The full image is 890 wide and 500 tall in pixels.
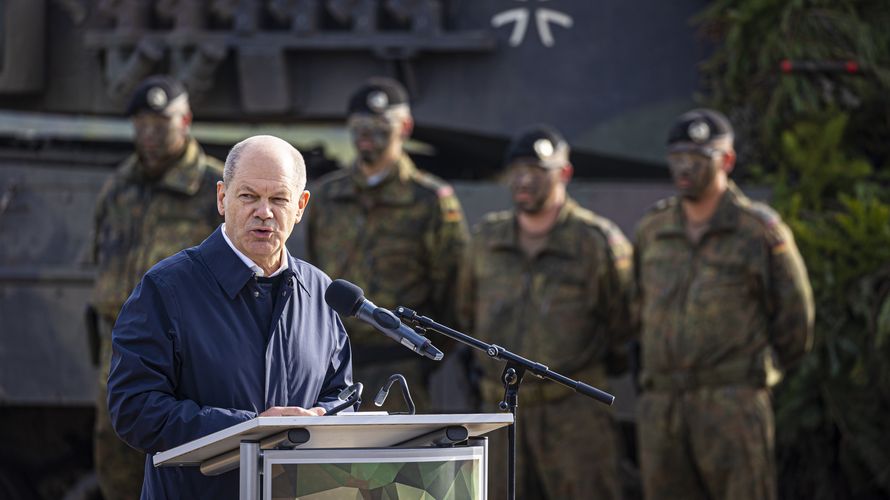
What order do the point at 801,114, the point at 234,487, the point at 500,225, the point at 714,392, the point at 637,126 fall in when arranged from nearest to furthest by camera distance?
1. the point at 234,487
2. the point at 714,392
3. the point at 500,225
4. the point at 801,114
5. the point at 637,126

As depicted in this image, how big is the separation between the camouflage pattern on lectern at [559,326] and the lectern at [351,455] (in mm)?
3967

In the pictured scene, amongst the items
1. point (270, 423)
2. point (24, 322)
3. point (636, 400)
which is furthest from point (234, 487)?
point (24, 322)

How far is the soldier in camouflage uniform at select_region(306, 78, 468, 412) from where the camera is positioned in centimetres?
758

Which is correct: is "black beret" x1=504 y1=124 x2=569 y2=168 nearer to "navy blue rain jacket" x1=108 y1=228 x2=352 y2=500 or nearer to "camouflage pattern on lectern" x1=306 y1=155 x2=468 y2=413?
"camouflage pattern on lectern" x1=306 y1=155 x2=468 y2=413

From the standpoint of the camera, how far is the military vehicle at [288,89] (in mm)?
8312

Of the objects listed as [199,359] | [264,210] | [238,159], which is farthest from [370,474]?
[238,159]

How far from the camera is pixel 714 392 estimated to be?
6977 mm

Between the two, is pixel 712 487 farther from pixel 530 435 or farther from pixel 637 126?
pixel 637 126

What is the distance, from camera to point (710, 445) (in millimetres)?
6949

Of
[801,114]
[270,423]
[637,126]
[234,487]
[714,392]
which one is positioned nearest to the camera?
[270,423]

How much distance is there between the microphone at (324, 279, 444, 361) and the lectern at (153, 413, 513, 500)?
0.18 metres

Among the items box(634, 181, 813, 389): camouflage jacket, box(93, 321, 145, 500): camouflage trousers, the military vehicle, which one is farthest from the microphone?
the military vehicle

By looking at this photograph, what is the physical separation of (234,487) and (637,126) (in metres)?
5.46

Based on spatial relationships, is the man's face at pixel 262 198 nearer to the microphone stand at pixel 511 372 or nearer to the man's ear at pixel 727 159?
the microphone stand at pixel 511 372
